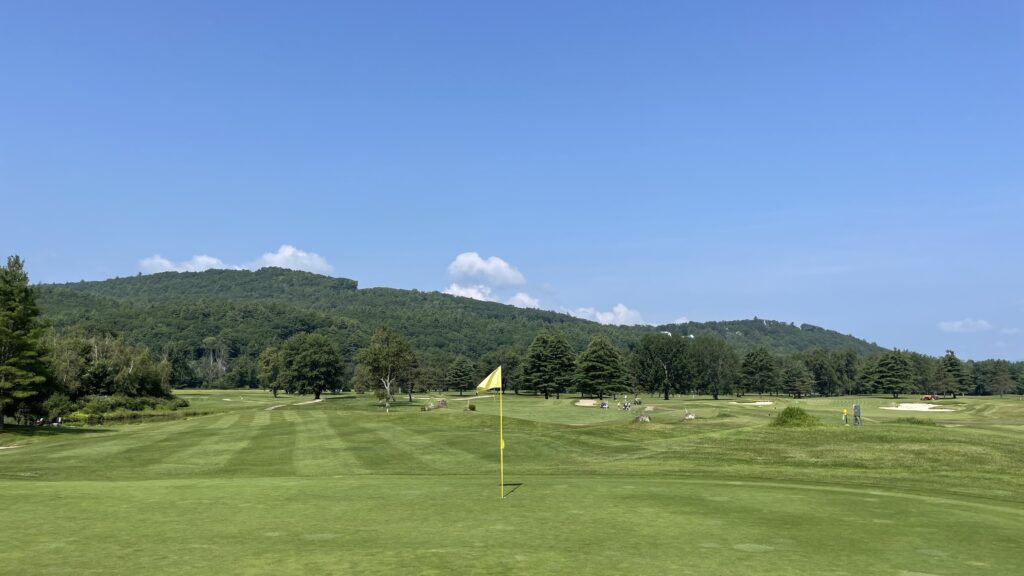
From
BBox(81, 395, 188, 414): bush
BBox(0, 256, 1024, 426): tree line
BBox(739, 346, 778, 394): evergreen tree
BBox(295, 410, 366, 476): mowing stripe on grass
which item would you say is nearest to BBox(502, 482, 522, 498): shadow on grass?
BBox(295, 410, 366, 476): mowing stripe on grass

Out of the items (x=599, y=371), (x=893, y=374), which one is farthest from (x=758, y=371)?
(x=599, y=371)

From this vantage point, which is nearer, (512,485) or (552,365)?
(512,485)

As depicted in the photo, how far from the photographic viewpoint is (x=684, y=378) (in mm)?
161250

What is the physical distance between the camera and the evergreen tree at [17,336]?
157 feet

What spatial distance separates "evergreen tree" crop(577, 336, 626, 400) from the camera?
116812 millimetres

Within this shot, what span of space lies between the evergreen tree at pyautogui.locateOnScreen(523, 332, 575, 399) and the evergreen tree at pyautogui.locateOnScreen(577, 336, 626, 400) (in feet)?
17.2

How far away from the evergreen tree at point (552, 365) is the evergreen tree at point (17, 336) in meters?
86.0

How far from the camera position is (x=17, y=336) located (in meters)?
48.5

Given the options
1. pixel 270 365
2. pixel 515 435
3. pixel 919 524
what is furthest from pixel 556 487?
pixel 270 365

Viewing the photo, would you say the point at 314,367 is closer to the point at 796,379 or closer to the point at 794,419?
the point at 794,419

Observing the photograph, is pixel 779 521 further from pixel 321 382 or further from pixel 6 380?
pixel 321 382

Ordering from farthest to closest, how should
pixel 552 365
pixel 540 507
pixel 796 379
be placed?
pixel 796 379 < pixel 552 365 < pixel 540 507

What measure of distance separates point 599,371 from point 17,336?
87747 millimetres

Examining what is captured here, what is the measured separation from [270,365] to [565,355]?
7173 centimetres
